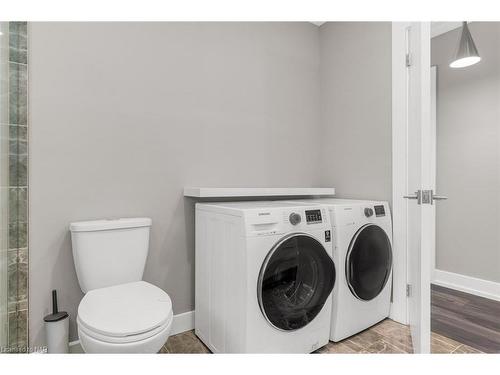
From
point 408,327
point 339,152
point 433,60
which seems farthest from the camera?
point 339,152

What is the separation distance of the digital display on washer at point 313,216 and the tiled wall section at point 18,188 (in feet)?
4.84

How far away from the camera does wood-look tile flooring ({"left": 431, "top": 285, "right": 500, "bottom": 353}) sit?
5.63ft

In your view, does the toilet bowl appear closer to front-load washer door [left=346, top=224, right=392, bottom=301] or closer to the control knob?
the control knob

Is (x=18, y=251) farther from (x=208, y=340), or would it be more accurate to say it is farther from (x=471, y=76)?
(x=471, y=76)

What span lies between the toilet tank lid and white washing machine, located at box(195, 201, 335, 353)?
37cm

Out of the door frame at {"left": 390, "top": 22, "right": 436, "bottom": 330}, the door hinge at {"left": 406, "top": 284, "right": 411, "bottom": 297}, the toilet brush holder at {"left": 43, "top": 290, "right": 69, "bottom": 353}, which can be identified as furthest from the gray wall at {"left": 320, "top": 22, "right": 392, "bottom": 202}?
the toilet brush holder at {"left": 43, "top": 290, "right": 69, "bottom": 353}

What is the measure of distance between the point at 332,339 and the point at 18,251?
5.91 ft

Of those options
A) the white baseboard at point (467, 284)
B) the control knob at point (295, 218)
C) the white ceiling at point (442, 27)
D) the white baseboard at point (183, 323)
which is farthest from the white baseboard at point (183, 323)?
the white ceiling at point (442, 27)

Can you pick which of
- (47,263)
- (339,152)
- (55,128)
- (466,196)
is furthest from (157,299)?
(466,196)

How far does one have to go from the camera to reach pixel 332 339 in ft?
5.72

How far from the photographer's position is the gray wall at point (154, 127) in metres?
1.54

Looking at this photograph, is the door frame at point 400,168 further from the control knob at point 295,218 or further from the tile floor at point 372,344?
the control knob at point 295,218

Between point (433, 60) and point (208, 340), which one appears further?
point (433, 60)

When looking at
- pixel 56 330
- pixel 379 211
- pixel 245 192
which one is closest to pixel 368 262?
pixel 379 211
